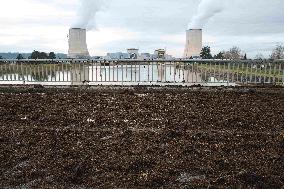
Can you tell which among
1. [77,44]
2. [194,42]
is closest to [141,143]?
[77,44]

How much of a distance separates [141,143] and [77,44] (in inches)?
1586

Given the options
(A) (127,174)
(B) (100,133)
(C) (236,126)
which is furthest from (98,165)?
(C) (236,126)

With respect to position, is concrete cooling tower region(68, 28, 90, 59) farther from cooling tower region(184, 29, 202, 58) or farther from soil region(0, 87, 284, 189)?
soil region(0, 87, 284, 189)

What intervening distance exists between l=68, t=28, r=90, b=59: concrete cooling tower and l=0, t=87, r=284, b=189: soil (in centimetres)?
3309

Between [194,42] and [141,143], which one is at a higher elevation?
[194,42]

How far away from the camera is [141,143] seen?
22.1ft

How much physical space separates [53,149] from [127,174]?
179 centimetres

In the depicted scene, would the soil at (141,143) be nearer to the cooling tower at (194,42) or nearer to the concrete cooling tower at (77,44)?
the concrete cooling tower at (77,44)

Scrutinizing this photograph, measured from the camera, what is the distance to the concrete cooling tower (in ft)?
145

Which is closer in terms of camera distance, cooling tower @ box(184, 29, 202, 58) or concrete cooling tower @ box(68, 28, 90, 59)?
concrete cooling tower @ box(68, 28, 90, 59)

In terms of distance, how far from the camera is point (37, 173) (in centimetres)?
532

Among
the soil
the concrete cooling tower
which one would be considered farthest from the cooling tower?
the soil

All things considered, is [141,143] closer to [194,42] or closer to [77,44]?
[77,44]

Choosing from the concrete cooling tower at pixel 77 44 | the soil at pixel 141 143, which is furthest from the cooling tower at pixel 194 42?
the soil at pixel 141 143
